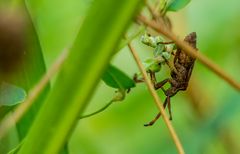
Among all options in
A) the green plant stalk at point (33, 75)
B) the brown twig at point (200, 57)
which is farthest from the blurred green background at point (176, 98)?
the brown twig at point (200, 57)

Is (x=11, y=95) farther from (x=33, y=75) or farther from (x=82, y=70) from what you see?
(x=82, y=70)

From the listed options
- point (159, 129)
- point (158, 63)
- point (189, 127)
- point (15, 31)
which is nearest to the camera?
point (15, 31)

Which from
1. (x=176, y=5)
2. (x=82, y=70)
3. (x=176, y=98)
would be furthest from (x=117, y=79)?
(x=176, y=98)

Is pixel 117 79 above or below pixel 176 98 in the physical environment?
above

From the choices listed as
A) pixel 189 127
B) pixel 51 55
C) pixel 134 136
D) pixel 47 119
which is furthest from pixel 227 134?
pixel 47 119

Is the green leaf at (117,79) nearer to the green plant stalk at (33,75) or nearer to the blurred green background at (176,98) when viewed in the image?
the green plant stalk at (33,75)

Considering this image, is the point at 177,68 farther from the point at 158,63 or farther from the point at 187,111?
the point at 187,111
